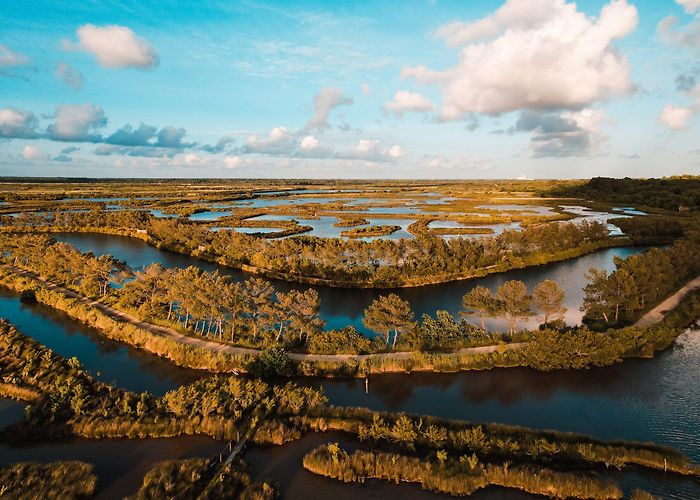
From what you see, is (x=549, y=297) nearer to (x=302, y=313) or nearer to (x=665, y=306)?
(x=665, y=306)

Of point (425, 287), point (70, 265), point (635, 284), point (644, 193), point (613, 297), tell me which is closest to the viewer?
point (613, 297)

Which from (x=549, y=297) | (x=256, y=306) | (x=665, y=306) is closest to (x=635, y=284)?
(x=665, y=306)

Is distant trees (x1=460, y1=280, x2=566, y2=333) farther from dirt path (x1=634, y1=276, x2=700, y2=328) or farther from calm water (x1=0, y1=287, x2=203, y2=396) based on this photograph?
calm water (x1=0, y1=287, x2=203, y2=396)

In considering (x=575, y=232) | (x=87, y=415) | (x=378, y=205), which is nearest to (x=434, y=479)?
(x=87, y=415)

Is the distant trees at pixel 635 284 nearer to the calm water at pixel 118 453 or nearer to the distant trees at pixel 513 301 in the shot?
the distant trees at pixel 513 301

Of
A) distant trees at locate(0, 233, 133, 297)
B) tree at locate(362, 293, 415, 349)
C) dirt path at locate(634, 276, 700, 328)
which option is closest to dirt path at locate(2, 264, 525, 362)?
tree at locate(362, 293, 415, 349)
